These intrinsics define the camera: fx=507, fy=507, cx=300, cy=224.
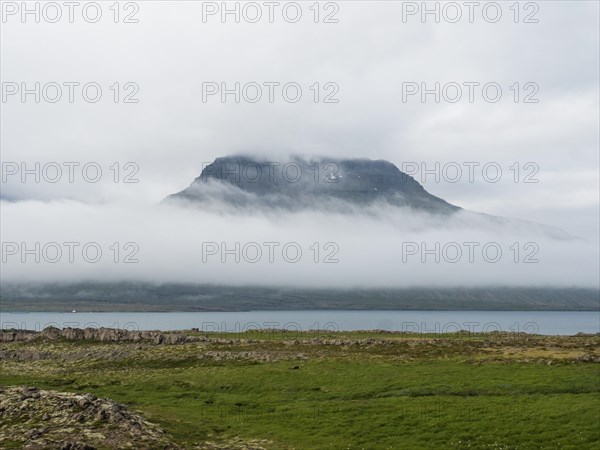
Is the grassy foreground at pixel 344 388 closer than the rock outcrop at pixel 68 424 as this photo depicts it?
No

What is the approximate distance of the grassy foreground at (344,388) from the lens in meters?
42.5

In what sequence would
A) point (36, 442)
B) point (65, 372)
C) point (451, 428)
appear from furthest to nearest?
1. point (65, 372)
2. point (451, 428)
3. point (36, 442)

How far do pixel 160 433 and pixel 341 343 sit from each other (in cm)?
5449

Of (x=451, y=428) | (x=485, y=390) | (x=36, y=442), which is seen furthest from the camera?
(x=485, y=390)

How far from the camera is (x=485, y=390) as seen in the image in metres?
55.4

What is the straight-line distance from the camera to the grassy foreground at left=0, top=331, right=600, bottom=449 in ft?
139

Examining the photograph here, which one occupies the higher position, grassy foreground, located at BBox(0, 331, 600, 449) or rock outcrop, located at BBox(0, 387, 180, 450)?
rock outcrop, located at BBox(0, 387, 180, 450)

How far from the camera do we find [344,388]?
59.6 metres

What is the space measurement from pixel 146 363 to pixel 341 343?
33755 millimetres

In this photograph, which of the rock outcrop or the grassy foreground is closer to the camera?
the rock outcrop

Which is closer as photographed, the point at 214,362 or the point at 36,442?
the point at 36,442

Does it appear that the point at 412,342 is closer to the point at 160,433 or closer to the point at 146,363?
the point at 146,363

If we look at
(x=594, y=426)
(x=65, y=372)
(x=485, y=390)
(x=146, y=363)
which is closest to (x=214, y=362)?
(x=146, y=363)

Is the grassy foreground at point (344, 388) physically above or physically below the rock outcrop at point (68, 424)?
below
